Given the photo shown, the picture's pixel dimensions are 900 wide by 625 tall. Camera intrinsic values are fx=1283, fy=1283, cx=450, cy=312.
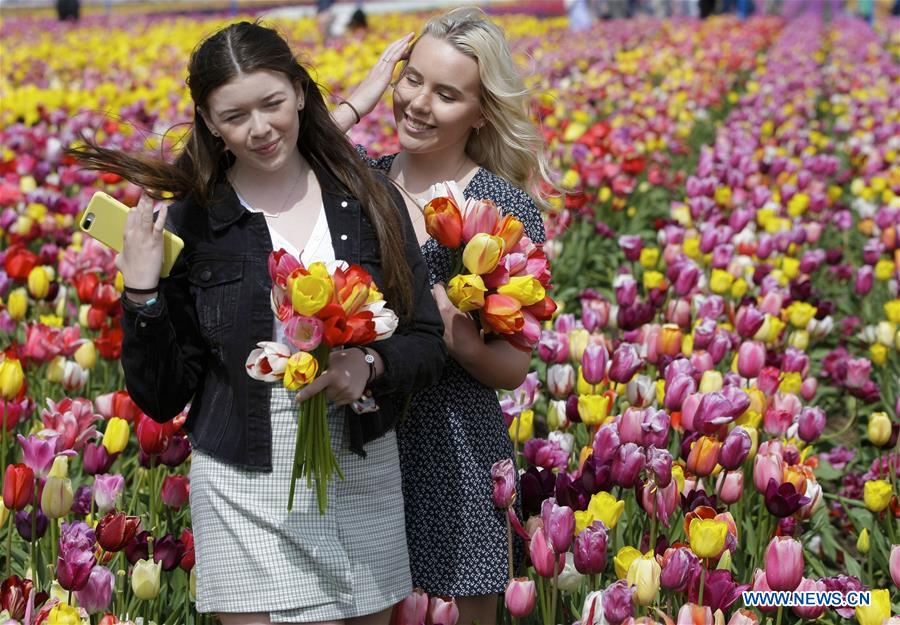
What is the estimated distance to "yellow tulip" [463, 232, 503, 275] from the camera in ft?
7.72

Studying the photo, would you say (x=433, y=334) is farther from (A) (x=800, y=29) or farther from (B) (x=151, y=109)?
(A) (x=800, y=29)

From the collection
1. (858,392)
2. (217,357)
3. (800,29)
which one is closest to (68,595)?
(217,357)

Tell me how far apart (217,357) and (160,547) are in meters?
0.50

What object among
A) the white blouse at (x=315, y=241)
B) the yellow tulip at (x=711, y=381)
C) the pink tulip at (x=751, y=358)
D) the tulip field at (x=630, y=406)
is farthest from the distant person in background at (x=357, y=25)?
the white blouse at (x=315, y=241)

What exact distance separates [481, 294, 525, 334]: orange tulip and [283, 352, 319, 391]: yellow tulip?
0.50 metres

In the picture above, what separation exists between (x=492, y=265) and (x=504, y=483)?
54 centimetres

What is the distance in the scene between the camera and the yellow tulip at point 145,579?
2516 mm

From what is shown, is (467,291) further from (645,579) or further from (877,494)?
(877,494)

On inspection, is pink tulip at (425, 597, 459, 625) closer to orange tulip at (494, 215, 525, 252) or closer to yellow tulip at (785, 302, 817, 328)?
orange tulip at (494, 215, 525, 252)

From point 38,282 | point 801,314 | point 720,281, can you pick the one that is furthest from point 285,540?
point 720,281

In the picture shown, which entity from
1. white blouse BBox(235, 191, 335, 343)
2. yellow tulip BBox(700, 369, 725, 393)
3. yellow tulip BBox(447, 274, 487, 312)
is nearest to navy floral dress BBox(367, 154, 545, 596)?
yellow tulip BBox(447, 274, 487, 312)

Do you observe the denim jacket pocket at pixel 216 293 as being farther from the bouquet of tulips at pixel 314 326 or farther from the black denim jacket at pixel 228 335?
the bouquet of tulips at pixel 314 326

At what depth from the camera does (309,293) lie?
1964mm

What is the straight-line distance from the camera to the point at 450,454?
275cm
